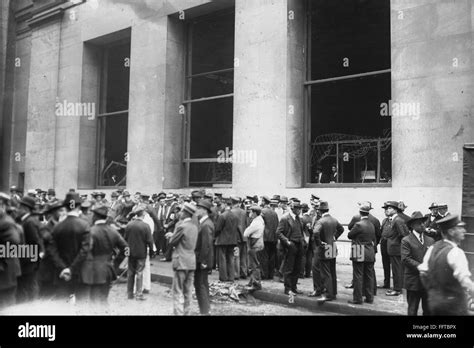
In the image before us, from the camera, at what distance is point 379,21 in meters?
18.5

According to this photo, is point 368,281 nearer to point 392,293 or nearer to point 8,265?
point 392,293

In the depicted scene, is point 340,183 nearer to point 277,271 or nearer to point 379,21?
point 277,271

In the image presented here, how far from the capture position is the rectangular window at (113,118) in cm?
2183

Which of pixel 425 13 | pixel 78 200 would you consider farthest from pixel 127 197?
pixel 425 13

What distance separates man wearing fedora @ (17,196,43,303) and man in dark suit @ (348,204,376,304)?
19.0 feet

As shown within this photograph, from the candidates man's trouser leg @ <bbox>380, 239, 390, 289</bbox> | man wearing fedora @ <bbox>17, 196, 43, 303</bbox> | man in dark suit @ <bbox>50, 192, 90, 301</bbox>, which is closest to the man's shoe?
man's trouser leg @ <bbox>380, 239, 390, 289</bbox>

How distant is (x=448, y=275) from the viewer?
5.46 metres

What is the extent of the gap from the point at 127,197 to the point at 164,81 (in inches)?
245

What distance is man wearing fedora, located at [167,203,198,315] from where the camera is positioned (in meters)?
7.88

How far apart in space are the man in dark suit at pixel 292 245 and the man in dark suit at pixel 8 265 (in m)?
5.38

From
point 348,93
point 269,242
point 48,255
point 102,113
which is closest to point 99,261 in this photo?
point 48,255

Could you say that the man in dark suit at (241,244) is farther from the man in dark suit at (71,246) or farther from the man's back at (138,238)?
the man in dark suit at (71,246)

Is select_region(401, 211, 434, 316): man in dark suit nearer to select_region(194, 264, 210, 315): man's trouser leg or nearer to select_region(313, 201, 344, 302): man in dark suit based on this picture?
select_region(313, 201, 344, 302): man in dark suit
